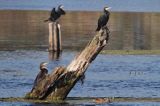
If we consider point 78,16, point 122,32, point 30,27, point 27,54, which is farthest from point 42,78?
point 78,16

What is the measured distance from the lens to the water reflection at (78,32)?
40.0 m

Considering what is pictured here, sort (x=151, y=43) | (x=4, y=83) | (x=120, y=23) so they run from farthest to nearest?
(x=120, y=23) < (x=151, y=43) < (x=4, y=83)

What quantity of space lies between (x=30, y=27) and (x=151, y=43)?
42.1ft

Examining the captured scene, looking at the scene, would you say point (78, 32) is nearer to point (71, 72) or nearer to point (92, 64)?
point (92, 64)

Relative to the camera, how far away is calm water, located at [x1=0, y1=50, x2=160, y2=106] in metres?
23.5

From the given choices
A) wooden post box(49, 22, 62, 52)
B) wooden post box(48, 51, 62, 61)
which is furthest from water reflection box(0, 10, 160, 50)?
wooden post box(48, 51, 62, 61)

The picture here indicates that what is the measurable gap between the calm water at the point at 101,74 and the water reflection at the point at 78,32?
4.60 meters

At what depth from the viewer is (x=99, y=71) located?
28.4m

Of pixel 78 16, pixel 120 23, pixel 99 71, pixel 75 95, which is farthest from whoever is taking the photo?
pixel 78 16

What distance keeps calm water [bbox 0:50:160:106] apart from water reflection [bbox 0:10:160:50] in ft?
15.1

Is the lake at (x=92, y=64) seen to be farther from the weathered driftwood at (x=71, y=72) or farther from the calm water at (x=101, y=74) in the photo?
the weathered driftwood at (x=71, y=72)

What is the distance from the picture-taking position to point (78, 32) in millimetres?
48125

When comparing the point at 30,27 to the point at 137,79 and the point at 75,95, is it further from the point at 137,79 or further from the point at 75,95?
the point at 75,95

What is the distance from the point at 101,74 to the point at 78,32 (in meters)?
20.7
